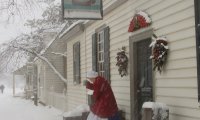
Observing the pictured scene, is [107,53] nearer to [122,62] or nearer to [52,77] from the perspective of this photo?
[122,62]

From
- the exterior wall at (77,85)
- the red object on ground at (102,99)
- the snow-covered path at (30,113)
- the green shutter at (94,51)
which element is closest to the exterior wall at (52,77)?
the snow-covered path at (30,113)

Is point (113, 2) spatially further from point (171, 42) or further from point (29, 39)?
point (29, 39)

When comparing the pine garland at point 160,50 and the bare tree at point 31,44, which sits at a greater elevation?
the bare tree at point 31,44

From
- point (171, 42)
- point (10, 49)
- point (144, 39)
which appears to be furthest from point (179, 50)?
point (10, 49)

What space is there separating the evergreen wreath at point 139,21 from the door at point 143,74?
0.33 m

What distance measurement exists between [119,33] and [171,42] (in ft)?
11.2

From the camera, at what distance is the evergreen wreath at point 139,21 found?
9.44m

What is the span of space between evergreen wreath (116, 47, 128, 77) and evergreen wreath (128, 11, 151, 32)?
79 centimetres

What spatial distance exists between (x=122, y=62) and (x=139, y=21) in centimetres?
149

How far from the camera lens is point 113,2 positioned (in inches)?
470

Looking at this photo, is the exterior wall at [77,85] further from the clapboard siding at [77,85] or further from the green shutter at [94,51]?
the green shutter at [94,51]

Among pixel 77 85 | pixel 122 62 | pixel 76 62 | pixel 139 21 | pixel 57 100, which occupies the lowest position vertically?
pixel 57 100

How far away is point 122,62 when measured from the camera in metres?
11.0

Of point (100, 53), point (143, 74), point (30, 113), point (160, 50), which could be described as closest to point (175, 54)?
point (160, 50)
